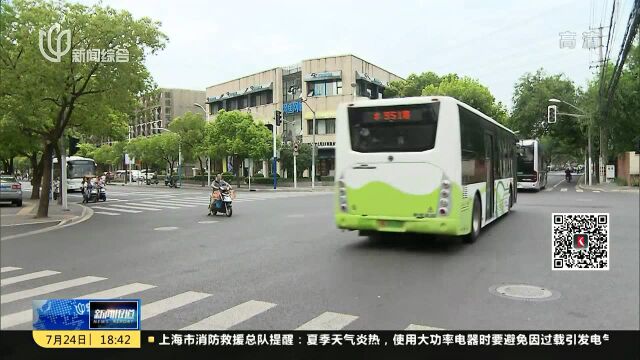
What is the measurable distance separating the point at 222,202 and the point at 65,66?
224 inches

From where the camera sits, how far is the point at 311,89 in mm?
41469

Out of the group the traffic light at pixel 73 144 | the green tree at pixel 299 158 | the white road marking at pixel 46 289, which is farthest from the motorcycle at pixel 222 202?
the green tree at pixel 299 158

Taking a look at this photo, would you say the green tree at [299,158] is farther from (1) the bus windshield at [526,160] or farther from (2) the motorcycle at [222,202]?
(1) the bus windshield at [526,160]

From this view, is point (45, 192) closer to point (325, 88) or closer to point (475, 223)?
point (475, 223)

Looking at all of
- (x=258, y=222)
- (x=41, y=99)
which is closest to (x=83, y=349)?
Answer: (x=258, y=222)

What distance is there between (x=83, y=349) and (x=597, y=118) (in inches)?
1221

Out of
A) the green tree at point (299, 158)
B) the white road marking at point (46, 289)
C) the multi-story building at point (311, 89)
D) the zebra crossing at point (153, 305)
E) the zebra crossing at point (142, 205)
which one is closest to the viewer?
the zebra crossing at point (153, 305)

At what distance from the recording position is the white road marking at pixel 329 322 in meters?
3.98

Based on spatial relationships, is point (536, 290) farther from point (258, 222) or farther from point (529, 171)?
point (529, 171)

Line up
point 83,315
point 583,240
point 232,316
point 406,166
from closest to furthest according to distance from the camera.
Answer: point 83,315 → point 583,240 → point 232,316 → point 406,166

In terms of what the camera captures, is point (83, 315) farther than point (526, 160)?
No

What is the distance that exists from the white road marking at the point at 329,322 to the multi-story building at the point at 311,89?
29599 mm

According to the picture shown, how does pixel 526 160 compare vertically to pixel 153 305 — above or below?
above

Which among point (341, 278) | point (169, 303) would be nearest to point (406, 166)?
point (341, 278)
